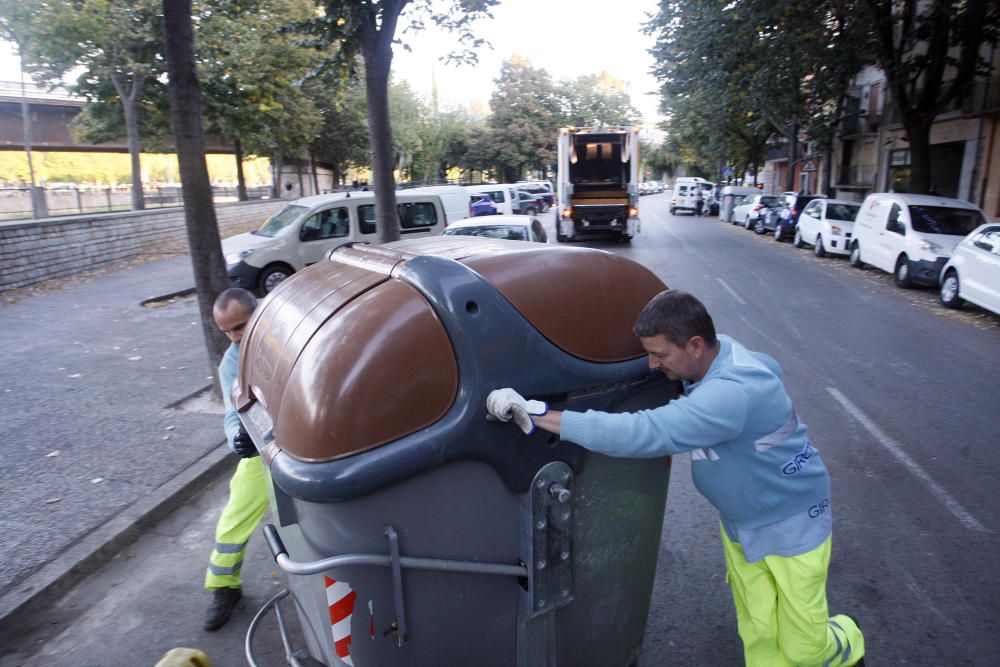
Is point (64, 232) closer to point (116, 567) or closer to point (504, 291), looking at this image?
point (116, 567)

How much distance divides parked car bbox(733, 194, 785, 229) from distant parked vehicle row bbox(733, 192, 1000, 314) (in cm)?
601

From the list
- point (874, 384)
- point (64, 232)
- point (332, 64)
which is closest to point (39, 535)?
point (874, 384)

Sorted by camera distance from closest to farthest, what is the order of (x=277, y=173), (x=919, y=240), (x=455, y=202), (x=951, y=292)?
(x=951, y=292) < (x=919, y=240) < (x=455, y=202) < (x=277, y=173)

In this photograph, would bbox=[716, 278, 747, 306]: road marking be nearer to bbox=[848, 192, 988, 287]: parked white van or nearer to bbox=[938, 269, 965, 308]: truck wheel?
bbox=[938, 269, 965, 308]: truck wheel

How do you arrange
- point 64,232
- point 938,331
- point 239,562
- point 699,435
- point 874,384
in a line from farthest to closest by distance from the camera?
point 64,232
point 938,331
point 874,384
point 239,562
point 699,435

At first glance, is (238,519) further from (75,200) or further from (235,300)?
(75,200)

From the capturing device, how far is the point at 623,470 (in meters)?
2.34

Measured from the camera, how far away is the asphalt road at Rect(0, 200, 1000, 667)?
124 inches

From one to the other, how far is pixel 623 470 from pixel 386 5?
976cm

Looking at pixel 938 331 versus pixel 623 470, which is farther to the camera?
pixel 938 331

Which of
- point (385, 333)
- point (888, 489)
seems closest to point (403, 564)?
point (385, 333)

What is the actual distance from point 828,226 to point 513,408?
18.2 meters

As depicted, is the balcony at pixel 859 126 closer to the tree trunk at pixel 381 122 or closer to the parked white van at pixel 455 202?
the parked white van at pixel 455 202

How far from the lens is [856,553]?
384 centimetres
